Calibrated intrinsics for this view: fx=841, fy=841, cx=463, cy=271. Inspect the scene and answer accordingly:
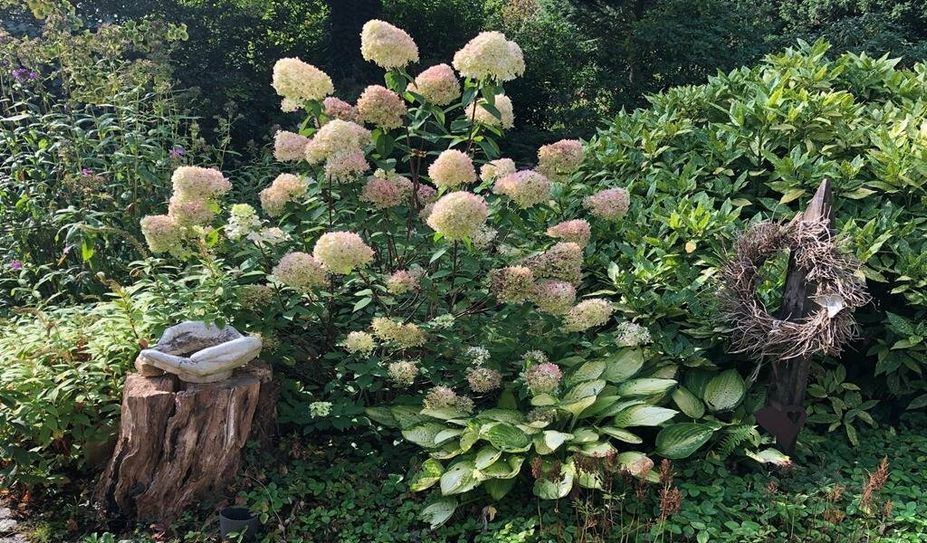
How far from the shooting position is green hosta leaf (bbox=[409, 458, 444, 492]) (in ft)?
10.5

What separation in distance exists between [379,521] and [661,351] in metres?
1.40

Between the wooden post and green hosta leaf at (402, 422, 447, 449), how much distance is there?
4.34ft

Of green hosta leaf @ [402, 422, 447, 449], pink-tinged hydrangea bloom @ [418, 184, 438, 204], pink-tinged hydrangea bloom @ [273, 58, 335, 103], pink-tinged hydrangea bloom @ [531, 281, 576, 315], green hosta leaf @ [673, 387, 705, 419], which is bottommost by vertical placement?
green hosta leaf @ [673, 387, 705, 419]

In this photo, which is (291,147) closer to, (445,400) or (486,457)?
(445,400)

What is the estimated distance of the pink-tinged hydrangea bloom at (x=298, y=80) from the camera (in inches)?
127

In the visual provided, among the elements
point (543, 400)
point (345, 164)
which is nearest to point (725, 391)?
point (543, 400)

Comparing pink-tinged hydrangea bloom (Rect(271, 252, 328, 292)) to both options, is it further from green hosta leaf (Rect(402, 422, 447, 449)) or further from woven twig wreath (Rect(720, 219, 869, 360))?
woven twig wreath (Rect(720, 219, 869, 360))

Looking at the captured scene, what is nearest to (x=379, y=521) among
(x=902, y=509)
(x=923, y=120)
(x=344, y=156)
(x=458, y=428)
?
(x=458, y=428)

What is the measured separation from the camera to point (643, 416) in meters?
3.27

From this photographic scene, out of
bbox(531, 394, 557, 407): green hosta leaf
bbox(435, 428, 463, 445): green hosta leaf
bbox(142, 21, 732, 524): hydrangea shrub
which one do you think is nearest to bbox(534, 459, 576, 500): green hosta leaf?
bbox(142, 21, 732, 524): hydrangea shrub

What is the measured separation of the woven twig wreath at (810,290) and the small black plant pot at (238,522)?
2.02 m

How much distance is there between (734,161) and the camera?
14.6 ft

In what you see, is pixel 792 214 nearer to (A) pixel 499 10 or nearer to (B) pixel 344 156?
(B) pixel 344 156

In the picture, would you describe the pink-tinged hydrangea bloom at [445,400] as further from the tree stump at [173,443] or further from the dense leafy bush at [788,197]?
the dense leafy bush at [788,197]
